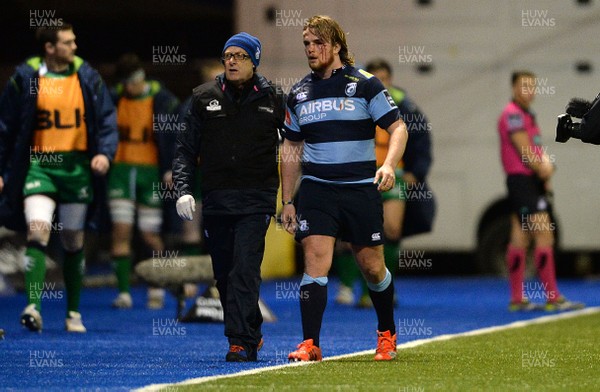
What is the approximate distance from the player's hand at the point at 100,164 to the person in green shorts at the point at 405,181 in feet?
13.3

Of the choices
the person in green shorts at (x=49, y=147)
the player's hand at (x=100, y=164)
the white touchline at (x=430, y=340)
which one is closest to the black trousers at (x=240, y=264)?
the white touchline at (x=430, y=340)

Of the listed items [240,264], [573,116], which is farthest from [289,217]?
[573,116]

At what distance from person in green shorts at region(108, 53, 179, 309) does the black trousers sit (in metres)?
5.97

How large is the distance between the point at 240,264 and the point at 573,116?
236cm

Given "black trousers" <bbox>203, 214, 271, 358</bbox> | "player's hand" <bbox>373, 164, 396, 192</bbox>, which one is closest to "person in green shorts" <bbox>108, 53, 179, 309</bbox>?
"black trousers" <bbox>203, 214, 271, 358</bbox>

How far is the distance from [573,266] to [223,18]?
26.1ft

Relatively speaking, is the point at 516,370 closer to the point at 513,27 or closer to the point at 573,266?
the point at 513,27

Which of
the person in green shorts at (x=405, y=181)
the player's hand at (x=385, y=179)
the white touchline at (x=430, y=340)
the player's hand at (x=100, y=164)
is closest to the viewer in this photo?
the white touchline at (x=430, y=340)

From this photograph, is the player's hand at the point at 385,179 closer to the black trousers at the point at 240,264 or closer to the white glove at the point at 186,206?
the black trousers at the point at 240,264

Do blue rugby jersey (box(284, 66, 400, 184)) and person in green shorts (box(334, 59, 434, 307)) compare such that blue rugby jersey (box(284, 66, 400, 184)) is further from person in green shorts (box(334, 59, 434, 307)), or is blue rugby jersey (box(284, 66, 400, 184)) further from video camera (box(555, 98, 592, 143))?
person in green shorts (box(334, 59, 434, 307))

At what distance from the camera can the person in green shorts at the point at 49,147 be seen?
12.3 metres

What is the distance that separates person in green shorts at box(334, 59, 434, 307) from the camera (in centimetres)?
1577

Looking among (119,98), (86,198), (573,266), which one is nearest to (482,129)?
(573,266)

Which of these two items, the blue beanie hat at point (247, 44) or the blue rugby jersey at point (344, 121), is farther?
the blue beanie hat at point (247, 44)
